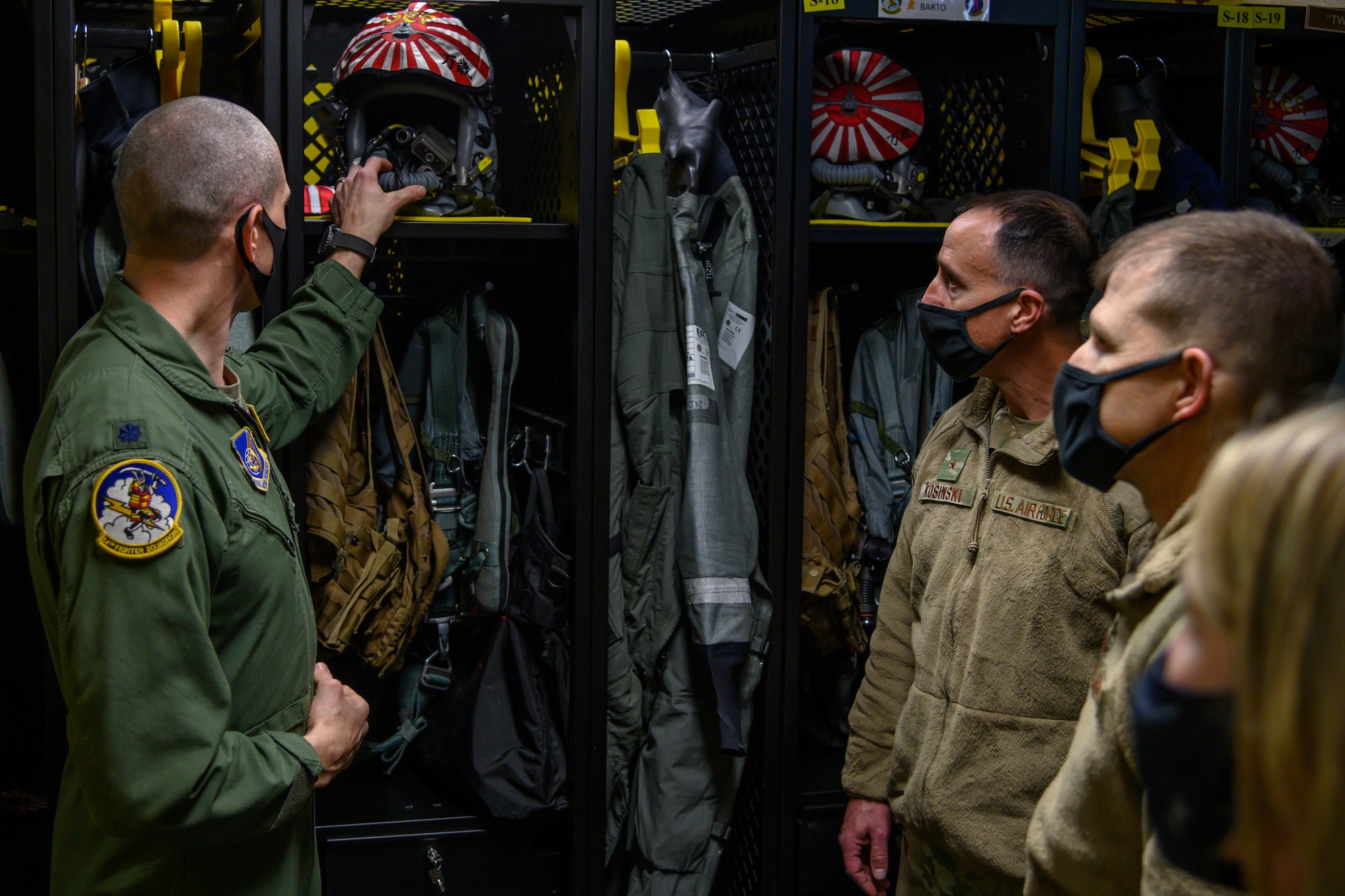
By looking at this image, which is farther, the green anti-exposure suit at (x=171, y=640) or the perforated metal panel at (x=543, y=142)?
the perforated metal panel at (x=543, y=142)

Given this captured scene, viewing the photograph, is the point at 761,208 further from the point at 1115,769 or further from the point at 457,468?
the point at 1115,769

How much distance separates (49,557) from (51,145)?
0.81 metres

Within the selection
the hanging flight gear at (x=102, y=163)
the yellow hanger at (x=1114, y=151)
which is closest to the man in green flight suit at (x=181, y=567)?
the hanging flight gear at (x=102, y=163)

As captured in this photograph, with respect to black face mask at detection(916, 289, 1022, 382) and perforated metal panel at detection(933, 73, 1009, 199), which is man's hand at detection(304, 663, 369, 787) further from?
perforated metal panel at detection(933, 73, 1009, 199)

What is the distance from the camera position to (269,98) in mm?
2057

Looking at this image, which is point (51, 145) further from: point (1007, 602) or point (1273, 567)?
point (1273, 567)

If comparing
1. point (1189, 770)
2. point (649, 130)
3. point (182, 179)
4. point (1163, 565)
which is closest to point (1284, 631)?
point (1189, 770)

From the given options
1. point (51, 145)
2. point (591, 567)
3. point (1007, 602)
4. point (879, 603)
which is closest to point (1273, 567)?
point (1007, 602)

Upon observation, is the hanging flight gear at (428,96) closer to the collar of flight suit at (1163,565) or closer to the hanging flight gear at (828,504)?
the hanging flight gear at (828,504)

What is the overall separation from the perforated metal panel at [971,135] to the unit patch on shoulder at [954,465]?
0.91 m

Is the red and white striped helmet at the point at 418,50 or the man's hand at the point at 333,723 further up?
the red and white striped helmet at the point at 418,50

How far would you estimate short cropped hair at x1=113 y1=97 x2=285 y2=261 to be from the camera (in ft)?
5.52

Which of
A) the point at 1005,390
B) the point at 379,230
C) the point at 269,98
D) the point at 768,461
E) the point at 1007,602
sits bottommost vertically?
the point at 1007,602

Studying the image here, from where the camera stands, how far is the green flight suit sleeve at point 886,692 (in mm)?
2062
